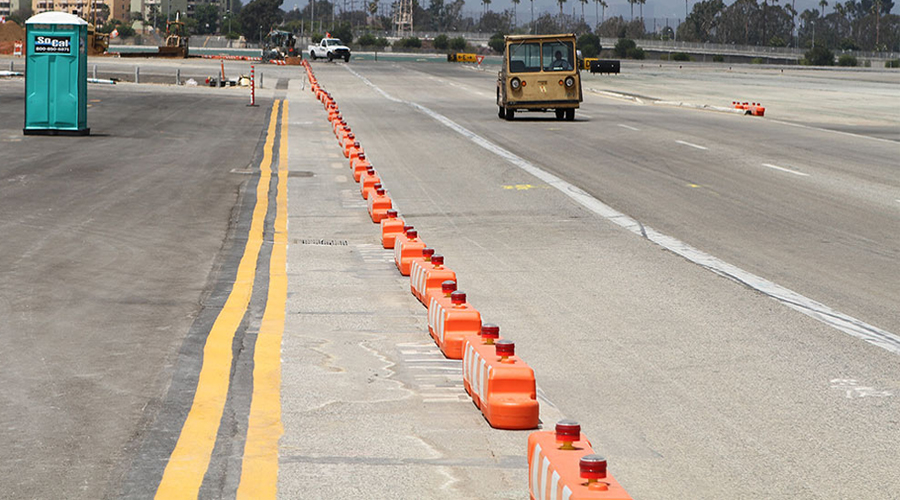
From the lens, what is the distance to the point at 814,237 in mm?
13492

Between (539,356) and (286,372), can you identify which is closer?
(286,372)

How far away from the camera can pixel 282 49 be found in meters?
104

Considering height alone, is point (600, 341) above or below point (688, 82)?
below

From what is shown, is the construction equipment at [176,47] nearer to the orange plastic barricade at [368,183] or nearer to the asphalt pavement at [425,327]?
the asphalt pavement at [425,327]

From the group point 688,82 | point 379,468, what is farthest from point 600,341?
point 688,82

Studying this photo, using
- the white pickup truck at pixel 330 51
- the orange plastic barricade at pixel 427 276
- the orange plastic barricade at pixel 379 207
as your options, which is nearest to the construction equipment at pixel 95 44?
the white pickup truck at pixel 330 51

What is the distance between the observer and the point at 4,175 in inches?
731

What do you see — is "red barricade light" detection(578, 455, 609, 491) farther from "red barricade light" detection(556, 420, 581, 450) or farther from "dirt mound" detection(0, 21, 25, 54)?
"dirt mound" detection(0, 21, 25, 54)

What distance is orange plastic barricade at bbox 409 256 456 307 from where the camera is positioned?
9.17 metres

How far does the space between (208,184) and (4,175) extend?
3.15 metres

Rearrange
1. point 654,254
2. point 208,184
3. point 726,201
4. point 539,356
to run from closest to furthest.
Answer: point 539,356 < point 654,254 < point 726,201 < point 208,184

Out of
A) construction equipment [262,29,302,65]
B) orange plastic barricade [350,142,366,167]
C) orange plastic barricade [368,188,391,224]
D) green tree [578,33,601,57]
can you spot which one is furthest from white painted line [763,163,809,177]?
green tree [578,33,601,57]

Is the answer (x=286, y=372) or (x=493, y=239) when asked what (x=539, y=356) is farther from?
(x=493, y=239)

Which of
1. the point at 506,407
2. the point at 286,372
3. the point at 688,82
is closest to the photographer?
the point at 506,407
